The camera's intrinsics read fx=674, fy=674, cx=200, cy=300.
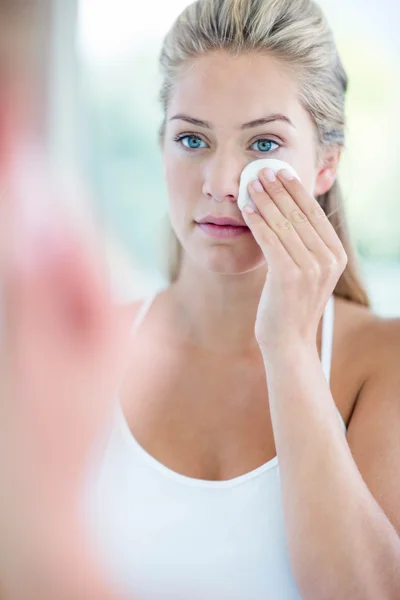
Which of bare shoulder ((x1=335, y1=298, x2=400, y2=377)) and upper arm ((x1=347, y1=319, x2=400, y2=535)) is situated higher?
bare shoulder ((x1=335, y1=298, x2=400, y2=377))

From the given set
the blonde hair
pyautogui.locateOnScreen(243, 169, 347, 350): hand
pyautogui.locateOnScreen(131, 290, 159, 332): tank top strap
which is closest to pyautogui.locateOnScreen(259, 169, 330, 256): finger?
pyautogui.locateOnScreen(243, 169, 347, 350): hand

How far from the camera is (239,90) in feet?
2.07

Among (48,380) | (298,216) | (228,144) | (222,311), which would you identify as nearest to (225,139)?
(228,144)

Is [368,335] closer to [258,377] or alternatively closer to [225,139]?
[258,377]

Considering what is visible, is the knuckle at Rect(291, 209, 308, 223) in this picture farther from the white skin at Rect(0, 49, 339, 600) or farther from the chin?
the white skin at Rect(0, 49, 339, 600)

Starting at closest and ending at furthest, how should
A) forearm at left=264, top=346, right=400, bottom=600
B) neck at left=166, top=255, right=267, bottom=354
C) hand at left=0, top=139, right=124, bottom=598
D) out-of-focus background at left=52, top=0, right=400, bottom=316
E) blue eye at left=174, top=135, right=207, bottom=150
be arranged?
hand at left=0, top=139, right=124, bottom=598, forearm at left=264, top=346, right=400, bottom=600, blue eye at left=174, top=135, right=207, bottom=150, neck at left=166, top=255, right=267, bottom=354, out-of-focus background at left=52, top=0, right=400, bottom=316

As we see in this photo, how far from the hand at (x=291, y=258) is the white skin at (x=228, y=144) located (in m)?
0.04

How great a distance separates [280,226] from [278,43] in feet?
0.64

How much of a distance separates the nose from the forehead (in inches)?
1.4

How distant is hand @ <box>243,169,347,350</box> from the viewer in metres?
0.59

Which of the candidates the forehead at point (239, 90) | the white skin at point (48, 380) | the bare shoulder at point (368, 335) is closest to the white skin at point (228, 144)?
the forehead at point (239, 90)

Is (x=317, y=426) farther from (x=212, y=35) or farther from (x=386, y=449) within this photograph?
(x=212, y=35)

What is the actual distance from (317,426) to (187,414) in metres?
0.18

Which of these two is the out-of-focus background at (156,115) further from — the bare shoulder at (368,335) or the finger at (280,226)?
the finger at (280,226)
